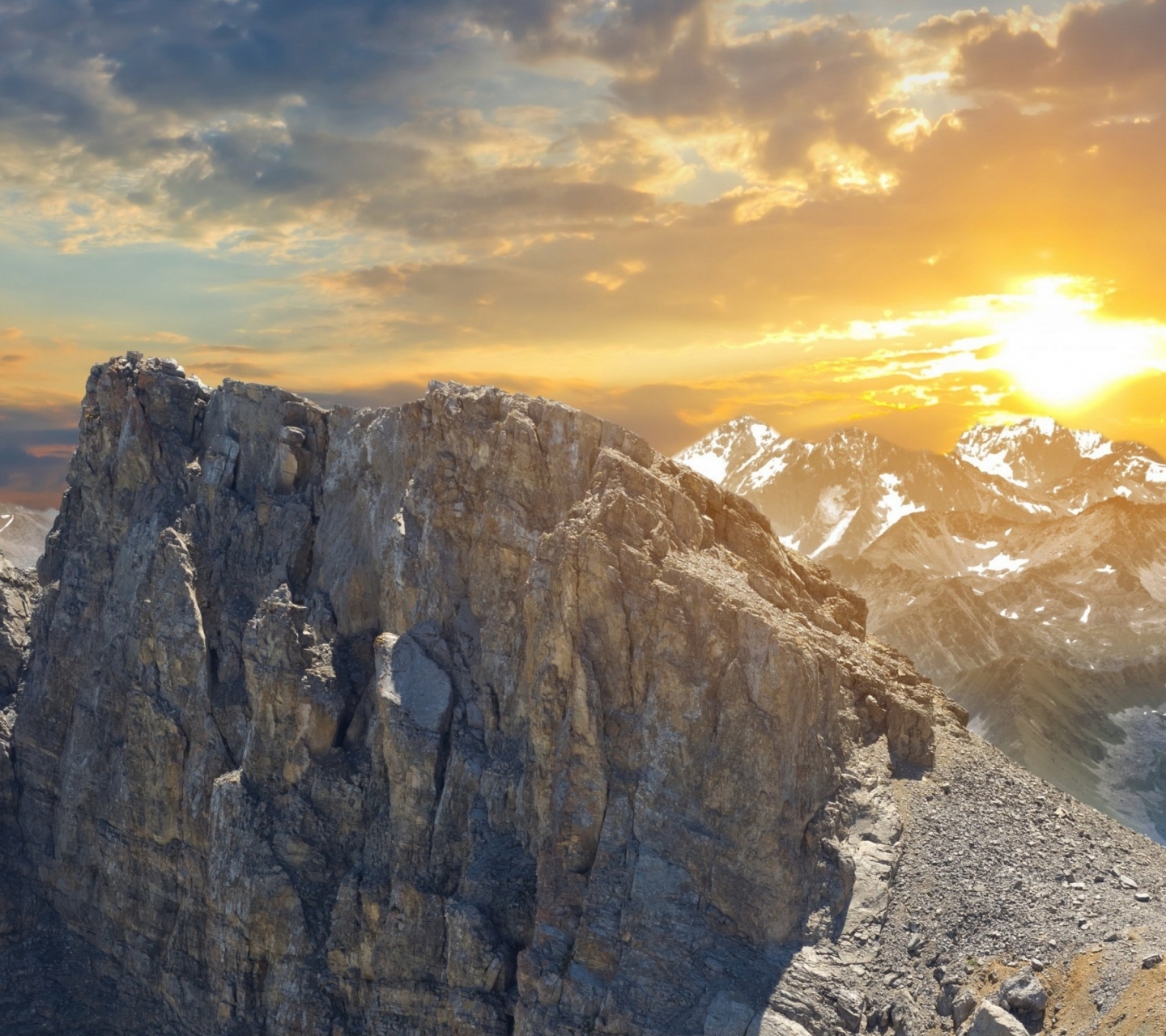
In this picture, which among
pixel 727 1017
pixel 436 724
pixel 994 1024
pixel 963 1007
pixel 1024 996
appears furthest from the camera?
pixel 436 724

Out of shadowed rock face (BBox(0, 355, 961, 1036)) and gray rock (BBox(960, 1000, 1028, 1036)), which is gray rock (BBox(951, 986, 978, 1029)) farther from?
shadowed rock face (BBox(0, 355, 961, 1036))

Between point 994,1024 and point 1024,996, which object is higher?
point 1024,996

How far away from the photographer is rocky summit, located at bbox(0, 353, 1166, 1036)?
6769 centimetres

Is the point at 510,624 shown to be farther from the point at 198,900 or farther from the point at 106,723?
the point at 106,723

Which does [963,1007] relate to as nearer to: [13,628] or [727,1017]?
[727,1017]

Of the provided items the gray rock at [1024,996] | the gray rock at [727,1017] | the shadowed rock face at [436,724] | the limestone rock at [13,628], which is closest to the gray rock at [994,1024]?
the gray rock at [1024,996]

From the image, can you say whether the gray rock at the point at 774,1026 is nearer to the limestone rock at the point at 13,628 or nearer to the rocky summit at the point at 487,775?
the rocky summit at the point at 487,775

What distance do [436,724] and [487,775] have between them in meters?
5.59

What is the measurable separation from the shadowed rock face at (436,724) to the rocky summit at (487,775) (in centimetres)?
25

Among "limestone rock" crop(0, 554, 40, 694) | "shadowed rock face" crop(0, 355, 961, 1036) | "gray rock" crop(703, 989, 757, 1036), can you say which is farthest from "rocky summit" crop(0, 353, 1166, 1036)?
"limestone rock" crop(0, 554, 40, 694)

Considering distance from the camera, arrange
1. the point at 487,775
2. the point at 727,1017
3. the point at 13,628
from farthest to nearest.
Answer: the point at 13,628 → the point at 487,775 → the point at 727,1017

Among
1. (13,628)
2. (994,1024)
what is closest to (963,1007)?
(994,1024)

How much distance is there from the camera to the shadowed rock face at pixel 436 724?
70188mm

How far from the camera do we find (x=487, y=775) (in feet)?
255
